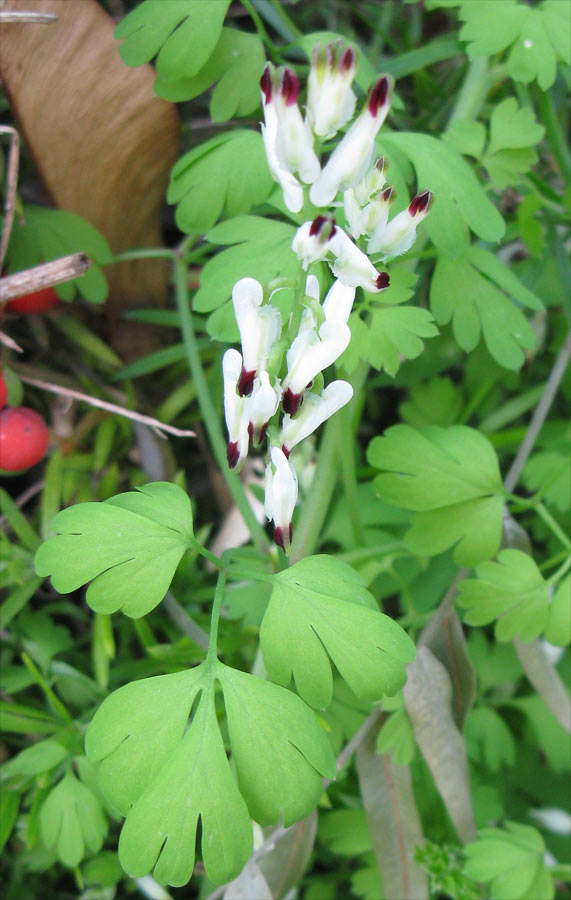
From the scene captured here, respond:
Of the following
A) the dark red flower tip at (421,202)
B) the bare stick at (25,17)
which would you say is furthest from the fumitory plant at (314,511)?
the bare stick at (25,17)

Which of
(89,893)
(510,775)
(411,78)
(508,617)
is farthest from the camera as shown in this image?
(411,78)

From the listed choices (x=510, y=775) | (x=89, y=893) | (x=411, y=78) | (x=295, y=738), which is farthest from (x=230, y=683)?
(x=411, y=78)

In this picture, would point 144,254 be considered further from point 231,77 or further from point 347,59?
point 347,59

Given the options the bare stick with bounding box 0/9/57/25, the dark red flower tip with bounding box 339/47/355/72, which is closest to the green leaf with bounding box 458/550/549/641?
the dark red flower tip with bounding box 339/47/355/72

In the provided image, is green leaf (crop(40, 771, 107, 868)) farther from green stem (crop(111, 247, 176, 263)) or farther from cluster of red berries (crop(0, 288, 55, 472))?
green stem (crop(111, 247, 176, 263))

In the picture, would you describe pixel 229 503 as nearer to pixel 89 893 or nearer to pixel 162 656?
pixel 162 656

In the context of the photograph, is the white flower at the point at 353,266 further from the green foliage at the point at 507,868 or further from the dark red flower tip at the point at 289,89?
the green foliage at the point at 507,868
